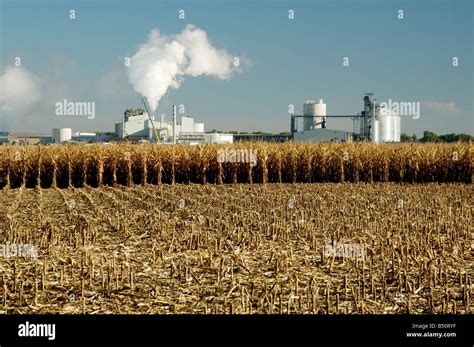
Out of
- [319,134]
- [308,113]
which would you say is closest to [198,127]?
[308,113]

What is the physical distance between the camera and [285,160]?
3150 centimetres

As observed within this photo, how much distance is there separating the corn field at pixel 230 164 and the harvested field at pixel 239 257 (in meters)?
8.91

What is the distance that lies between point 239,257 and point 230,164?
19969mm

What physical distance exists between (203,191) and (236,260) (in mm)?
14994

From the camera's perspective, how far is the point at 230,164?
30781 millimetres

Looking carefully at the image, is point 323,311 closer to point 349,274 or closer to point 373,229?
point 349,274

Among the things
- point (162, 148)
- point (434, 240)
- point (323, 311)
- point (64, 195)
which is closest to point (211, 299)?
point (323, 311)

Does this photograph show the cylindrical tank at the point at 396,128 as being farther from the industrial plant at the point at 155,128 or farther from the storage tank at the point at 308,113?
the industrial plant at the point at 155,128

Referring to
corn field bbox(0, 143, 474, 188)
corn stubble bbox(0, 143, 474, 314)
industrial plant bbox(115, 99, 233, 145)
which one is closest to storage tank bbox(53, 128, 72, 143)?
industrial plant bbox(115, 99, 233, 145)

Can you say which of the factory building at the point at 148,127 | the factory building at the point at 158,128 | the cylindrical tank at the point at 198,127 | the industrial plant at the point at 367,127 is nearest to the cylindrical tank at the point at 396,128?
the industrial plant at the point at 367,127

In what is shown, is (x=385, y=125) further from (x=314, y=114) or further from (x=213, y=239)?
(x=213, y=239)

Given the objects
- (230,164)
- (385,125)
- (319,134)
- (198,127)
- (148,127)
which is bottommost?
(230,164)

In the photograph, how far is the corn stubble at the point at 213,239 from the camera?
8367 mm

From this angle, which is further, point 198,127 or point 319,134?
point 198,127
